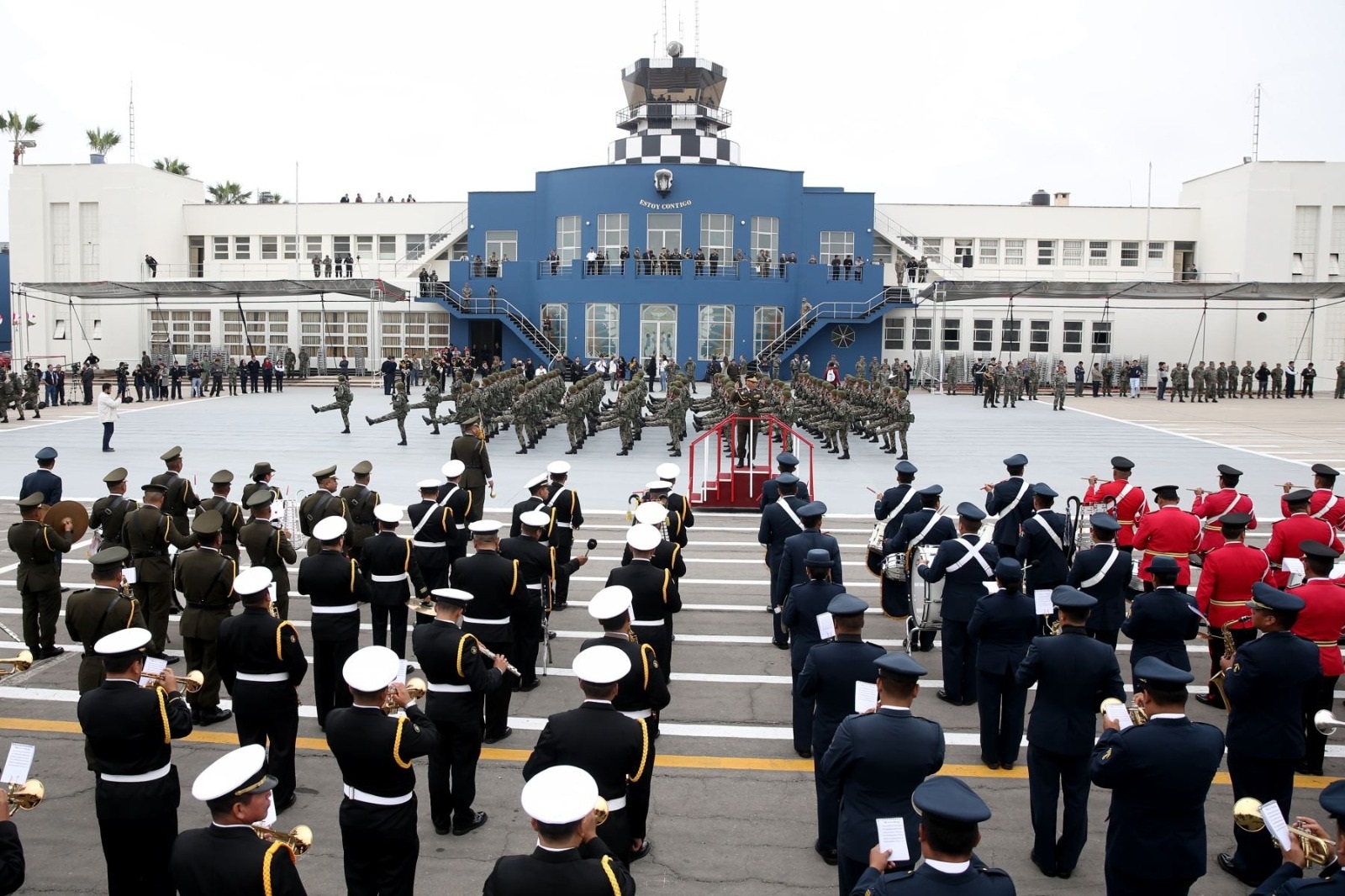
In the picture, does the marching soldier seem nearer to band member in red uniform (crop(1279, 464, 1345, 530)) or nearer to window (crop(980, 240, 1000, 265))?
band member in red uniform (crop(1279, 464, 1345, 530))

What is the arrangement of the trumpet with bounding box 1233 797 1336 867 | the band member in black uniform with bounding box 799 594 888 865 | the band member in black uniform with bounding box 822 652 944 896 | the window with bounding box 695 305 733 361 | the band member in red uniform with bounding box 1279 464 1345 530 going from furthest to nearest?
the window with bounding box 695 305 733 361 < the band member in red uniform with bounding box 1279 464 1345 530 < the band member in black uniform with bounding box 799 594 888 865 < the band member in black uniform with bounding box 822 652 944 896 < the trumpet with bounding box 1233 797 1336 867

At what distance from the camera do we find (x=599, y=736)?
5039mm

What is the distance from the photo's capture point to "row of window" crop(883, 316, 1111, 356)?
164ft

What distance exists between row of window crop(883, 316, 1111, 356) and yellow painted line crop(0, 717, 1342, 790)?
142 ft

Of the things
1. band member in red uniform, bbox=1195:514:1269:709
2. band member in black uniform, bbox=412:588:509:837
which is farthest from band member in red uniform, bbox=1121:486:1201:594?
band member in black uniform, bbox=412:588:509:837

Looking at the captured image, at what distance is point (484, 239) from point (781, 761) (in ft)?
152

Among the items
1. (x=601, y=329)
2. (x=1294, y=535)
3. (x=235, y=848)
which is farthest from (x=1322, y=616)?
(x=601, y=329)

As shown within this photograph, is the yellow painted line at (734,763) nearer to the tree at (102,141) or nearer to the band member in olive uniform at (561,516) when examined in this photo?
the band member in olive uniform at (561,516)

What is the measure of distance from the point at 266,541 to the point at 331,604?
82.4 inches

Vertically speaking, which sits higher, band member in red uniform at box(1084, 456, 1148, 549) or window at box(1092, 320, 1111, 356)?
window at box(1092, 320, 1111, 356)

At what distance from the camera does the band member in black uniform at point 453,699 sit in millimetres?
6379

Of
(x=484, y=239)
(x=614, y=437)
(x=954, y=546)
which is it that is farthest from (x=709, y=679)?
(x=484, y=239)

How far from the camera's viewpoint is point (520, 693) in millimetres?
9219

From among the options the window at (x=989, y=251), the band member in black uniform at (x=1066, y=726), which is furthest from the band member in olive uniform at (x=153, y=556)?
the window at (x=989, y=251)
